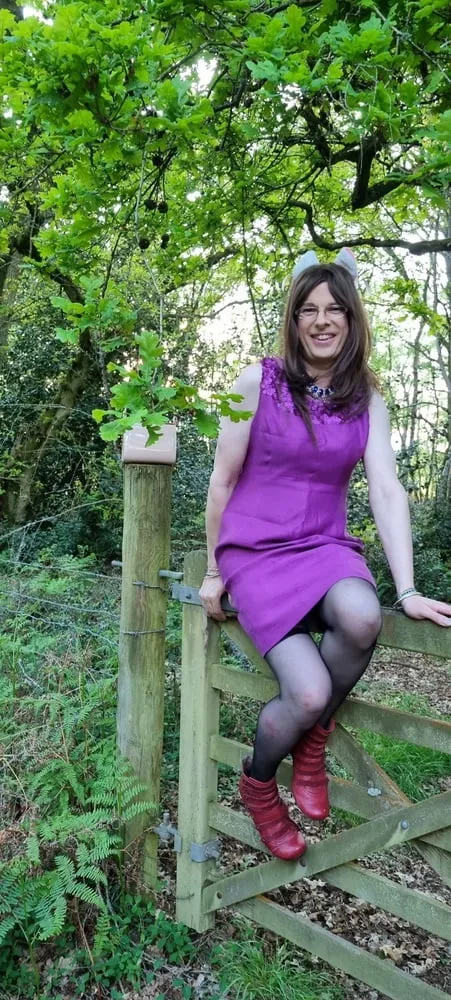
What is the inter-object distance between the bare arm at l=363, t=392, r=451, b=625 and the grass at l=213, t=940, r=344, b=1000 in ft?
4.70

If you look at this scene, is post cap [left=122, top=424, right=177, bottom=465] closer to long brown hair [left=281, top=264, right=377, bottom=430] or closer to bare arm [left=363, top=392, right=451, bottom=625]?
long brown hair [left=281, top=264, right=377, bottom=430]

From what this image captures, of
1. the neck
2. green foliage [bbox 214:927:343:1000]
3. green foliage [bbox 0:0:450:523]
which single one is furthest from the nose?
green foliage [bbox 214:927:343:1000]

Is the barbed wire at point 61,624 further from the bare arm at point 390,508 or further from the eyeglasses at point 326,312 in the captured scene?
the eyeglasses at point 326,312

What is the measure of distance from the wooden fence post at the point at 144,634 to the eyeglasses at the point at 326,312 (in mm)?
779

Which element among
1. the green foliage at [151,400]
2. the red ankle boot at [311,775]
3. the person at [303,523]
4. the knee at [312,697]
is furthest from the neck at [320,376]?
the red ankle boot at [311,775]

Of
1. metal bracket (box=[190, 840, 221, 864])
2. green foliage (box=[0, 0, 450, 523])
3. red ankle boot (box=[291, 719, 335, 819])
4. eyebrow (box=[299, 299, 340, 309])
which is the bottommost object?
metal bracket (box=[190, 840, 221, 864])

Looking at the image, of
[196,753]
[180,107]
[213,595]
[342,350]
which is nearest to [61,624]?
[196,753]

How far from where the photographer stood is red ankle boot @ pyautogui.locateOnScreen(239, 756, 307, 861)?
1884 millimetres

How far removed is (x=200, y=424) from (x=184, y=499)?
4989mm

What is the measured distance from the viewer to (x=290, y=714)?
1.74 meters

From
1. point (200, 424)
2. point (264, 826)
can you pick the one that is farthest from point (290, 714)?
point (200, 424)

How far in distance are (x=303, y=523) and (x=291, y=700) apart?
49 centimetres

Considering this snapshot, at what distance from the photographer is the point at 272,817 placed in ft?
6.27

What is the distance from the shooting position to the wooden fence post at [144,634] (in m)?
2.44
